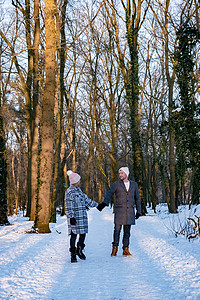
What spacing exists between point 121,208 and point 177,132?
808 centimetres

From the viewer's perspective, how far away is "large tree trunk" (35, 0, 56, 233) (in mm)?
11273

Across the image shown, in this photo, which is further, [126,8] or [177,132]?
[126,8]

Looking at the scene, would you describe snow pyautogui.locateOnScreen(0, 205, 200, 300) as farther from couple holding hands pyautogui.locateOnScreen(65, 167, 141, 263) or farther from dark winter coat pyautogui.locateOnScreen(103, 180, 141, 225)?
dark winter coat pyautogui.locateOnScreen(103, 180, 141, 225)

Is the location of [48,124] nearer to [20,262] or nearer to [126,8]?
[20,262]

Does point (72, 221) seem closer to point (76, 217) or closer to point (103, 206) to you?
point (76, 217)

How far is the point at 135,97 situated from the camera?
20.1m

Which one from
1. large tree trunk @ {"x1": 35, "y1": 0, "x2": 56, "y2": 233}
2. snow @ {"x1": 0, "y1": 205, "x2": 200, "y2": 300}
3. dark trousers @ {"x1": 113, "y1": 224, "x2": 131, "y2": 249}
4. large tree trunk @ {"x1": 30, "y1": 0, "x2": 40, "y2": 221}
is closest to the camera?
snow @ {"x1": 0, "y1": 205, "x2": 200, "y2": 300}

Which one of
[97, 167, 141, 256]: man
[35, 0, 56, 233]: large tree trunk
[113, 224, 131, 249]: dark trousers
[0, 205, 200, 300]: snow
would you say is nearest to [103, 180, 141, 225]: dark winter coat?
[97, 167, 141, 256]: man

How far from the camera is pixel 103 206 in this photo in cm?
677

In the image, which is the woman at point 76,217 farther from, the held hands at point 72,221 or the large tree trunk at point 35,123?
the large tree trunk at point 35,123

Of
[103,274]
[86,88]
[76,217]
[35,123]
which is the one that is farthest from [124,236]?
[86,88]

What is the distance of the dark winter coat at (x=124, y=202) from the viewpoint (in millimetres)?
6809

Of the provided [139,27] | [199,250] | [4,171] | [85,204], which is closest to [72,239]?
[85,204]

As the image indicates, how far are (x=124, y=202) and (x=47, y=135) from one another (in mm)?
5422
